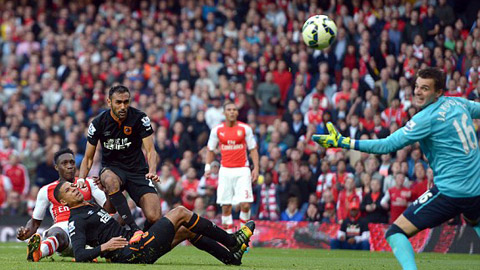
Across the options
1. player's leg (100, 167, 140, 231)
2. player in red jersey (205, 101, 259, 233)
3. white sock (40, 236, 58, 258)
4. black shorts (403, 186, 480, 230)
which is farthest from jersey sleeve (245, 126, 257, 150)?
black shorts (403, 186, 480, 230)

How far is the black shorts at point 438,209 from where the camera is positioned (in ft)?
25.2

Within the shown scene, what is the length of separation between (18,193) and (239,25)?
7771 millimetres

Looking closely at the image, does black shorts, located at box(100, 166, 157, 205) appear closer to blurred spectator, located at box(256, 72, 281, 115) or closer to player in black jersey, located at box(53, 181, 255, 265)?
player in black jersey, located at box(53, 181, 255, 265)

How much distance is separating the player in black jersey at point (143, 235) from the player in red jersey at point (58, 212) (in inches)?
28.8

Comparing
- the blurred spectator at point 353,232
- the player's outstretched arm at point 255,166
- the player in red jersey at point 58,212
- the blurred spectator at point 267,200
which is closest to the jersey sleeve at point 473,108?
the player in red jersey at point 58,212

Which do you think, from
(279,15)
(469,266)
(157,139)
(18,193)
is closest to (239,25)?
(279,15)

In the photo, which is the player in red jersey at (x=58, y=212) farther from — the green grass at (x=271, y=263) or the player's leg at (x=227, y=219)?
the player's leg at (x=227, y=219)

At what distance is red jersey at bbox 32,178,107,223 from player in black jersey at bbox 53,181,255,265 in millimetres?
1146

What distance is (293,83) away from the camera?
2000 centimetres

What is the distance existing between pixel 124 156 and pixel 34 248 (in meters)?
2.13

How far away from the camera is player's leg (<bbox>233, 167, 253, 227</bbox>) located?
15.5 metres

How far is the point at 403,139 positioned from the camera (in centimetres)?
770

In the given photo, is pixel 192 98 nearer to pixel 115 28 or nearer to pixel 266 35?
pixel 266 35

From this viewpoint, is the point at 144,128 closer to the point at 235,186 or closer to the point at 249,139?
the point at 249,139
